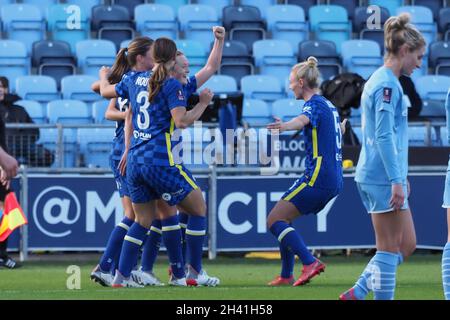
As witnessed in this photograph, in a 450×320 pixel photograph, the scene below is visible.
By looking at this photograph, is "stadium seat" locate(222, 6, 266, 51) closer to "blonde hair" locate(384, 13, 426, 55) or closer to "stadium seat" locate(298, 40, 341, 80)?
"stadium seat" locate(298, 40, 341, 80)

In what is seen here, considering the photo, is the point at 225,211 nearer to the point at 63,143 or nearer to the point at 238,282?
the point at 63,143

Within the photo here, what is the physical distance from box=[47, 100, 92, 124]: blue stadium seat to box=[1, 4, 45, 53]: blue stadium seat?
230 centimetres

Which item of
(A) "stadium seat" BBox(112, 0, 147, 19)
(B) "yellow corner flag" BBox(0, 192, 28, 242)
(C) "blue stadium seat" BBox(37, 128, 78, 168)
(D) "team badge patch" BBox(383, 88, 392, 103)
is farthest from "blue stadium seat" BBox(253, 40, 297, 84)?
(D) "team badge patch" BBox(383, 88, 392, 103)

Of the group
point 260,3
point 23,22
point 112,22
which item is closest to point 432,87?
point 260,3

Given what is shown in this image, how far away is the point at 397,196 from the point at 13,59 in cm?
1172

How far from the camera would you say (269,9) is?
64.6 feet

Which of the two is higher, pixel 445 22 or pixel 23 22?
pixel 445 22

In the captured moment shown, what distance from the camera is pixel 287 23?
776 inches

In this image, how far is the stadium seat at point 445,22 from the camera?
20375 mm

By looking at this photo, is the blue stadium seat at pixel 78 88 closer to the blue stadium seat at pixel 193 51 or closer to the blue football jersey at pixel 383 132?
the blue stadium seat at pixel 193 51

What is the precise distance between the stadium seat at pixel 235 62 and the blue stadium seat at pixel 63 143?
16.3ft

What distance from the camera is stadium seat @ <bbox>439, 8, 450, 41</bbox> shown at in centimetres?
2038
